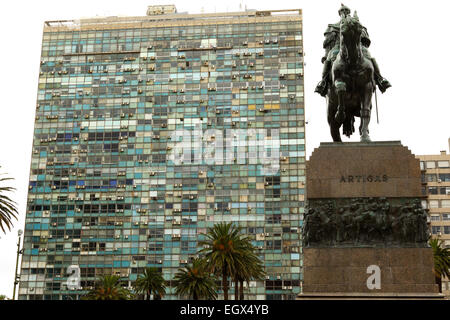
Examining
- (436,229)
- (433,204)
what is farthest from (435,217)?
(436,229)

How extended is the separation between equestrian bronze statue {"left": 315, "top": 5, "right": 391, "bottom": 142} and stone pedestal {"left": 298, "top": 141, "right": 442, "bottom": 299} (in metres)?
1.52

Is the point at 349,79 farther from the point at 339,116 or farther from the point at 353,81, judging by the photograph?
the point at 339,116

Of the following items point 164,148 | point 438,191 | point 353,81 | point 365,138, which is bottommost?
point 365,138

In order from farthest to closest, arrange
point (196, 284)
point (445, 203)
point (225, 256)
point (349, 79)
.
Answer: point (445, 203)
point (196, 284)
point (225, 256)
point (349, 79)

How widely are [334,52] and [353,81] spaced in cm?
176

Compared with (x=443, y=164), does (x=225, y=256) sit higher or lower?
lower

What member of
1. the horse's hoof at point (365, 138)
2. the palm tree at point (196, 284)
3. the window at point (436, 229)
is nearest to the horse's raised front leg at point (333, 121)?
Answer: the horse's hoof at point (365, 138)

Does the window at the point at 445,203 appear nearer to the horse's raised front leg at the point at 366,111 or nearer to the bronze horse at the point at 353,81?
the bronze horse at the point at 353,81

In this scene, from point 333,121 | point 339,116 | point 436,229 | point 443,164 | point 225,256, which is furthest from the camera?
point 443,164

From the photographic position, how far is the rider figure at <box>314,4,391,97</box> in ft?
87.6

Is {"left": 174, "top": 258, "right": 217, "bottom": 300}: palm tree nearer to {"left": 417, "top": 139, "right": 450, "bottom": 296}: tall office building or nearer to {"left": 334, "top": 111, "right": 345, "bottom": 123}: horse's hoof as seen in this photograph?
{"left": 334, "top": 111, "right": 345, "bottom": 123}: horse's hoof

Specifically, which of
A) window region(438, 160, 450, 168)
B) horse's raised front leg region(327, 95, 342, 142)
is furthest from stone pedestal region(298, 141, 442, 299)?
window region(438, 160, 450, 168)

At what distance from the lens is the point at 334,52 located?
2717cm
